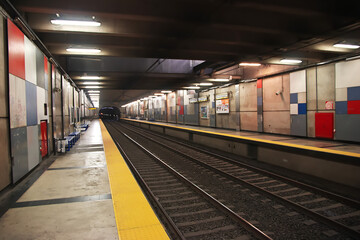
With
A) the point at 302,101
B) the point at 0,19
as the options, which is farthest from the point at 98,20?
the point at 302,101

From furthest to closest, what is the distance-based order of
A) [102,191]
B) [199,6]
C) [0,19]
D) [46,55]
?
[46,55] < [199,6] < [102,191] < [0,19]

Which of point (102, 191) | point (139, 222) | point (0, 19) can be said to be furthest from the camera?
point (102, 191)

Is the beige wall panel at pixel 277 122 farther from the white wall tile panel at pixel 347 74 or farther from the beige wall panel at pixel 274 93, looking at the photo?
the white wall tile panel at pixel 347 74

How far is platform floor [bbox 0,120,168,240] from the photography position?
2889 millimetres

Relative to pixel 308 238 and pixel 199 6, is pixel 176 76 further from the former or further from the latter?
pixel 308 238

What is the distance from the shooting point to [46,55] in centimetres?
782

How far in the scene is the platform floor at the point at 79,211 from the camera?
9.48 ft

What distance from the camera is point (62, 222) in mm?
3178

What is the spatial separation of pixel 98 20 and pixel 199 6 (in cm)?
266

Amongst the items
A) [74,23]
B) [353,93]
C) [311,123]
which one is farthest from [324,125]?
[74,23]

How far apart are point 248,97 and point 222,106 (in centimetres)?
292

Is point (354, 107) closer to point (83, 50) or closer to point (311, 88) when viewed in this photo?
point (311, 88)

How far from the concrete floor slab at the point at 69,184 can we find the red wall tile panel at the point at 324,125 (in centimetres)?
858

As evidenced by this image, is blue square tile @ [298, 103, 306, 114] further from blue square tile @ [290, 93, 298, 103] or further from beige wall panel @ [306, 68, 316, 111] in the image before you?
blue square tile @ [290, 93, 298, 103]
